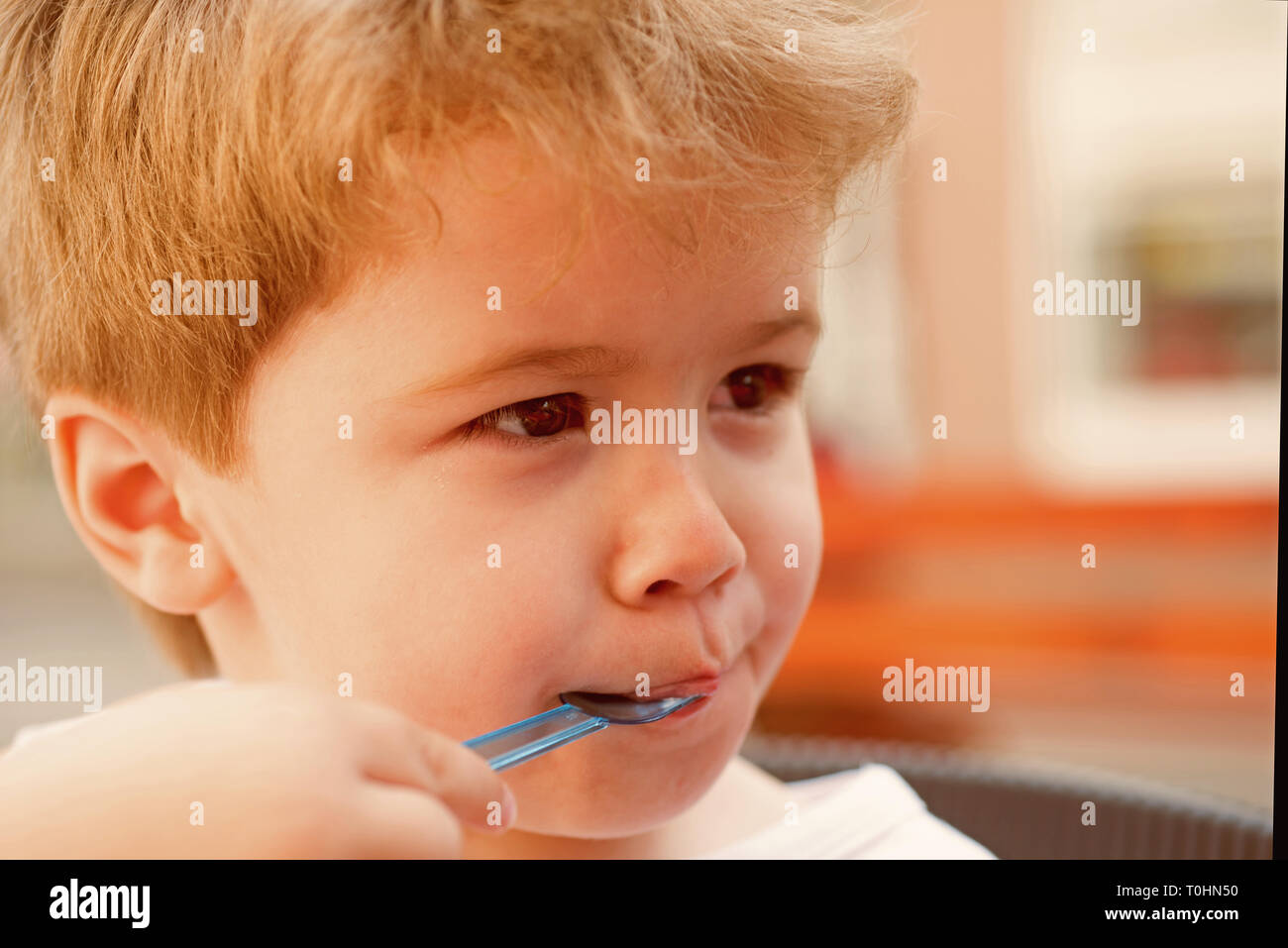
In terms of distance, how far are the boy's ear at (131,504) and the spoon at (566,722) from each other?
0.15 metres

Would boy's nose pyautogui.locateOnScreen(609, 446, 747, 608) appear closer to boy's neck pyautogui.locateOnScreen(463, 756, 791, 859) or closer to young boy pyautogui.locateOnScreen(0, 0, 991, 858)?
young boy pyautogui.locateOnScreen(0, 0, 991, 858)

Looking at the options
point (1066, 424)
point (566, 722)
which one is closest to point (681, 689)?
point (566, 722)

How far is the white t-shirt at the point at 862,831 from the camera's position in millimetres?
595

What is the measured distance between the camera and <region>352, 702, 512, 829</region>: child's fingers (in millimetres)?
310

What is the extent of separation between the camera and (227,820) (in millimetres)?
299

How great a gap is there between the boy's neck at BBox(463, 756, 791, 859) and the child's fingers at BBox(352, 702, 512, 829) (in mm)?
198

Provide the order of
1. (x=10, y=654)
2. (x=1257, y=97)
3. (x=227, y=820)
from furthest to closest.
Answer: (x=1257, y=97) → (x=10, y=654) → (x=227, y=820)

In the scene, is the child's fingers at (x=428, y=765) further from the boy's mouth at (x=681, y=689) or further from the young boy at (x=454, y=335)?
the boy's mouth at (x=681, y=689)

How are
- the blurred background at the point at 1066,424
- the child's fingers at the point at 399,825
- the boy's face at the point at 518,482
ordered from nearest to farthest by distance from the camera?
the child's fingers at the point at 399,825 → the boy's face at the point at 518,482 → the blurred background at the point at 1066,424

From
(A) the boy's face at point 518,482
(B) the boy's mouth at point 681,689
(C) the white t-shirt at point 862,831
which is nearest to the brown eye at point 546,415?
(A) the boy's face at point 518,482
